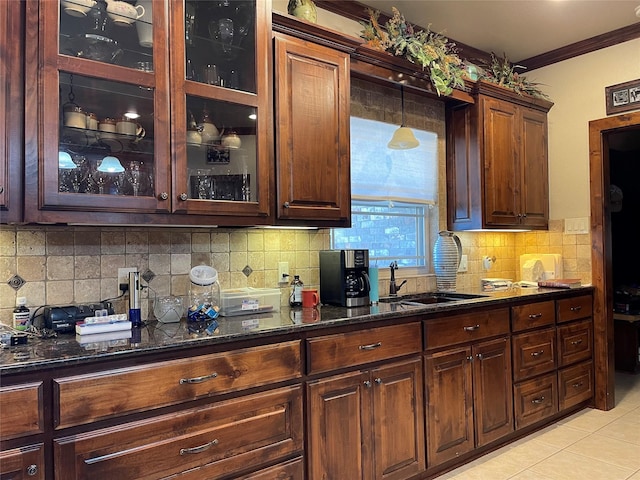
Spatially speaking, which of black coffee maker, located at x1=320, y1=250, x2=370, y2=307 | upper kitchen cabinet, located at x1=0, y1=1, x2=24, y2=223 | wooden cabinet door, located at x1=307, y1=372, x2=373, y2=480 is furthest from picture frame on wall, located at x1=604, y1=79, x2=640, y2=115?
upper kitchen cabinet, located at x1=0, y1=1, x2=24, y2=223

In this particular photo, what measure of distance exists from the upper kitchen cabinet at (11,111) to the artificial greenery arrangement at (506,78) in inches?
119

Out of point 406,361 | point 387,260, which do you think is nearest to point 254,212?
point 406,361

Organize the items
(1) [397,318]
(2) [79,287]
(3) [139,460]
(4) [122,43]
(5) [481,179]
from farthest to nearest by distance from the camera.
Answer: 1. (5) [481,179]
2. (1) [397,318]
3. (2) [79,287]
4. (4) [122,43]
5. (3) [139,460]

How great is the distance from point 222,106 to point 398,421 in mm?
1774

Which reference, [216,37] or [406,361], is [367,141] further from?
[406,361]

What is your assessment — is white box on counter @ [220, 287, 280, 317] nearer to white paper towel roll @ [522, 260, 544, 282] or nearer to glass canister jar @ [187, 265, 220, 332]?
glass canister jar @ [187, 265, 220, 332]

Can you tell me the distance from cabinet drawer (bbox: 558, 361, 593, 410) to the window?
1.31m

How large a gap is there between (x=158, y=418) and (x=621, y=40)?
13.4 feet

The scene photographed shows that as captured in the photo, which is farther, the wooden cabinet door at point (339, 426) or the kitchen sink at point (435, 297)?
the kitchen sink at point (435, 297)

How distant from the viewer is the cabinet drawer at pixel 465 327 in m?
2.49

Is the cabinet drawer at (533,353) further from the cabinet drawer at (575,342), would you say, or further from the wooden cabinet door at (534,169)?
the wooden cabinet door at (534,169)

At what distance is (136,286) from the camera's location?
2.02m

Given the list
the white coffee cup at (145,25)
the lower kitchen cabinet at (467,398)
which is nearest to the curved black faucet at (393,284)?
the lower kitchen cabinet at (467,398)

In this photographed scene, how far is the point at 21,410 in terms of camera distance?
1364mm
